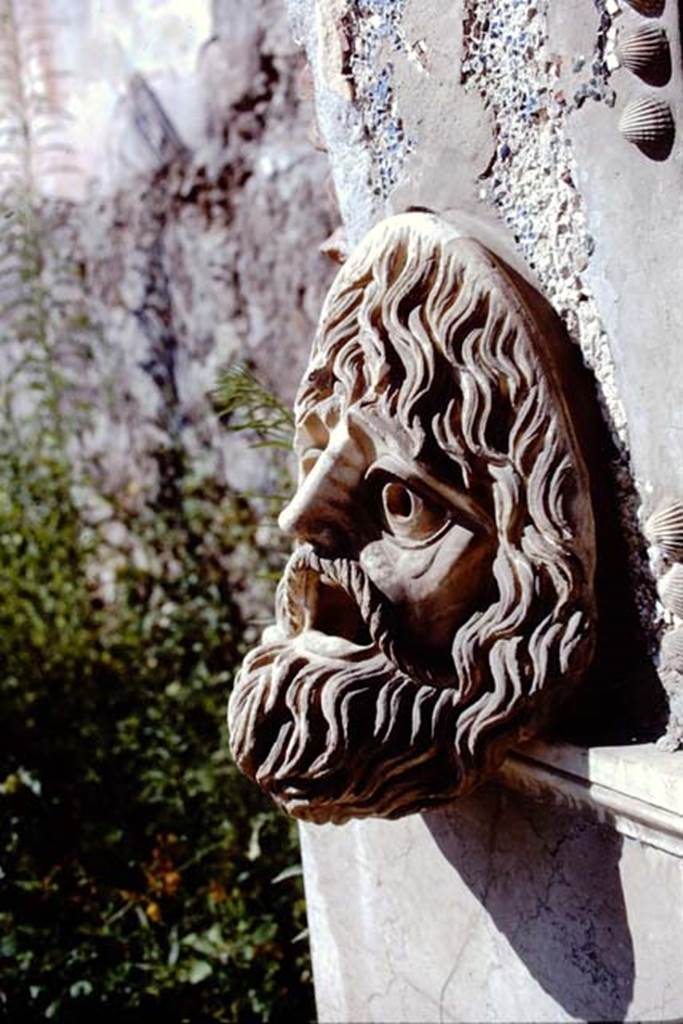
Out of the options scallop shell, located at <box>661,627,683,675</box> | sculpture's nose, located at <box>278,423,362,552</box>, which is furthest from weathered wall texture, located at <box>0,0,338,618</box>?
scallop shell, located at <box>661,627,683,675</box>

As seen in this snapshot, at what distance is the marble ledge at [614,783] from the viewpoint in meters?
1.33

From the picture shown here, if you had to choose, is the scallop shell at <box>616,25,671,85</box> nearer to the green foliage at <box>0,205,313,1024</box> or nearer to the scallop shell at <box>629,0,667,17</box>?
the scallop shell at <box>629,0,667,17</box>

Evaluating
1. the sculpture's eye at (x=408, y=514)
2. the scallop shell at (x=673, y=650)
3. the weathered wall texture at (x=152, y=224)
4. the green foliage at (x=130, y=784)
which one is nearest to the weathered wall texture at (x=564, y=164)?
the scallop shell at (x=673, y=650)

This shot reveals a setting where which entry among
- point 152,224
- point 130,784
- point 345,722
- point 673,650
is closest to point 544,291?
point 673,650

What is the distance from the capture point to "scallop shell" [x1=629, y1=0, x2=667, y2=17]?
1.21m

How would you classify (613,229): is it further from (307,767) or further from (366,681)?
(307,767)

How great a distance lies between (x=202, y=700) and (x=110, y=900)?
63cm

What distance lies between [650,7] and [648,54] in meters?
0.04

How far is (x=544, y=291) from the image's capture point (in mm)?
1456

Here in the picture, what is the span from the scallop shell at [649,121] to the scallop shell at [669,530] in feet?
1.12

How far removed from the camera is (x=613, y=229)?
1.33 meters

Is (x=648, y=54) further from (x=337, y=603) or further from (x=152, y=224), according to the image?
(x=152, y=224)

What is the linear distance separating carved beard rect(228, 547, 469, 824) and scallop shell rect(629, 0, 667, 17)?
0.62 meters

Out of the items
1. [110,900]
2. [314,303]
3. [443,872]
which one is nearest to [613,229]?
[443,872]
